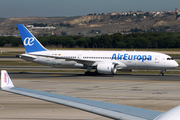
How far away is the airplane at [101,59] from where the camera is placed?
35.8 meters

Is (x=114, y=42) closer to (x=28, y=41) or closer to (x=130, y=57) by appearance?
(x=28, y=41)

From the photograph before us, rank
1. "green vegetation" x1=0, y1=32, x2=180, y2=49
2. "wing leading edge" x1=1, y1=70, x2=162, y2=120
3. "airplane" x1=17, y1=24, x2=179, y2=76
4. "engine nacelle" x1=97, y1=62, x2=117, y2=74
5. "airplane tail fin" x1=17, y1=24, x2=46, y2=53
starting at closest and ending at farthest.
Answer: "wing leading edge" x1=1, y1=70, x2=162, y2=120
"engine nacelle" x1=97, y1=62, x2=117, y2=74
"airplane" x1=17, y1=24, x2=179, y2=76
"airplane tail fin" x1=17, y1=24, x2=46, y2=53
"green vegetation" x1=0, y1=32, x2=180, y2=49

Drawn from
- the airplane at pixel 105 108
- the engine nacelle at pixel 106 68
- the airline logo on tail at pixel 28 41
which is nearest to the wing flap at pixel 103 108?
the airplane at pixel 105 108

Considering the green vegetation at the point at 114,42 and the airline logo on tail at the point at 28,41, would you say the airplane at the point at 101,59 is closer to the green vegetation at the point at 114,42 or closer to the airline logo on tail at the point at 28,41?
the airline logo on tail at the point at 28,41

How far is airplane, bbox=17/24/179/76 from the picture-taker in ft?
117

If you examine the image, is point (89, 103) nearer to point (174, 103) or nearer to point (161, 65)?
point (174, 103)

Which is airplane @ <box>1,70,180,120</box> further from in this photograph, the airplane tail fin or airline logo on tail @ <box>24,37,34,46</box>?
airline logo on tail @ <box>24,37,34,46</box>

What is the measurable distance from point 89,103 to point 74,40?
109569 mm

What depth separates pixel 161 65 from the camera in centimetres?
3584

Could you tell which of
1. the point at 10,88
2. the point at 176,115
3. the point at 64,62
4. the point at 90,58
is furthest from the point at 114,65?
the point at 176,115

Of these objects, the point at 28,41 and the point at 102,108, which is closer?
the point at 102,108

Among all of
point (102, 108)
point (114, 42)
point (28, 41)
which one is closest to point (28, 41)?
point (28, 41)

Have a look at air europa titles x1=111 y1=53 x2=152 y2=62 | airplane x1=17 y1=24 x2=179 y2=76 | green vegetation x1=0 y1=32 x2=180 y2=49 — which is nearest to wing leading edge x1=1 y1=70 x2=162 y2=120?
airplane x1=17 y1=24 x2=179 y2=76

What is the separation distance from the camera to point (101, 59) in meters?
37.5
